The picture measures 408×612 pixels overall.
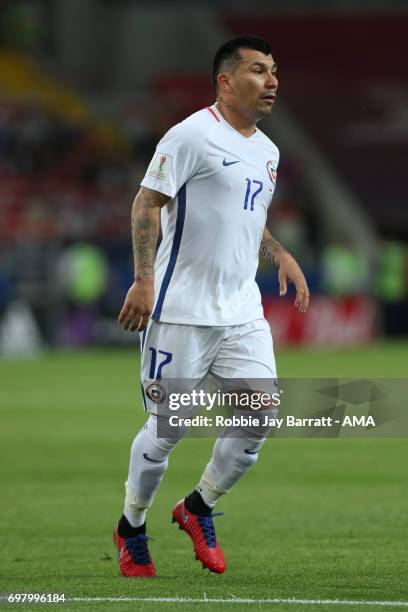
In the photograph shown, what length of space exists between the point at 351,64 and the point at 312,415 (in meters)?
25.9

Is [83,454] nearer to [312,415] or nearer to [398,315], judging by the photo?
[312,415]

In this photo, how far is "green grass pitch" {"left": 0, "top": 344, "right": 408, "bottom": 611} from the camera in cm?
657

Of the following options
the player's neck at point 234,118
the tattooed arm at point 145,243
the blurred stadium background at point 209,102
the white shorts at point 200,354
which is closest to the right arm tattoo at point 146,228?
the tattooed arm at point 145,243

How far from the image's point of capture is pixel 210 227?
6.75 metres

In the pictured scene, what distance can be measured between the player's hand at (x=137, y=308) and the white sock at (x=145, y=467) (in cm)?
57

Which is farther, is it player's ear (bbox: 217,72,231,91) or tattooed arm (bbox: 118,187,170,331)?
player's ear (bbox: 217,72,231,91)

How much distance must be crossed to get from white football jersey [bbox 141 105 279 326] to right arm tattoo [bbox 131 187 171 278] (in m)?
0.15

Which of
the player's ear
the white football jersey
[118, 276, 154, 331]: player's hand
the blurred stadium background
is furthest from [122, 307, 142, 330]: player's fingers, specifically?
the blurred stadium background

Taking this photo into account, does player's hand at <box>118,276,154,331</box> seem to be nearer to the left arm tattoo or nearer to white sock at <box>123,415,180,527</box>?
white sock at <box>123,415,180,527</box>

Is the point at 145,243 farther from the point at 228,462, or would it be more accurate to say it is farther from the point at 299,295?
the point at 228,462

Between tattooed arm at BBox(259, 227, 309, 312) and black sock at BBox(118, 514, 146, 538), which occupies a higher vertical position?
tattooed arm at BBox(259, 227, 309, 312)

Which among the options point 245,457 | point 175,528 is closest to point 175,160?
point 245,457

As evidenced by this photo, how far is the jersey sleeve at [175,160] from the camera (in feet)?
21.6

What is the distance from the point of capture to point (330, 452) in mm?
12805
